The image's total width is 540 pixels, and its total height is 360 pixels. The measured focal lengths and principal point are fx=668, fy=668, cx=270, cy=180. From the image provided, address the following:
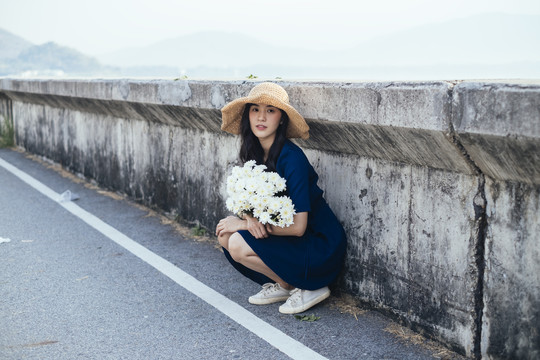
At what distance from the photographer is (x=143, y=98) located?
285 inches

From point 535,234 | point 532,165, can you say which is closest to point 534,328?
point 535,234

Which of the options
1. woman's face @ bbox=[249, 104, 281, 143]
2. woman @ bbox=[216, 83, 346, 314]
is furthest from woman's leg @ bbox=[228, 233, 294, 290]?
woman's face @ bbox=[249, 104, 281, 143]

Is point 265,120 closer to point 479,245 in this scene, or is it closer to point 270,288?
point 270,288

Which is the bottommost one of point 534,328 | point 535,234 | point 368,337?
point 368,337

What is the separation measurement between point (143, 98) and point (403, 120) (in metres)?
4.03

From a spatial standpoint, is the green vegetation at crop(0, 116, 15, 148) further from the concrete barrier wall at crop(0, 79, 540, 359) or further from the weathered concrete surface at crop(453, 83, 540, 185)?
→ the weathered concrete surface at crop(453, 83, 540, 185)

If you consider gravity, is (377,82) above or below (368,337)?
above

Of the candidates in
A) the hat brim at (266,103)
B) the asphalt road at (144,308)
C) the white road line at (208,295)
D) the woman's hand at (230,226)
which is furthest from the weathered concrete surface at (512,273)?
the woman's hand at (230,226)

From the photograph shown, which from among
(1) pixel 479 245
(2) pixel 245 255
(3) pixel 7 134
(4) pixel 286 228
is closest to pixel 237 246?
(2) pixel 245 255

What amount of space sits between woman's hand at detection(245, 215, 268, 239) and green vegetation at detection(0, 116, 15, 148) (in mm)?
10717

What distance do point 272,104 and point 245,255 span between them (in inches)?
40.7

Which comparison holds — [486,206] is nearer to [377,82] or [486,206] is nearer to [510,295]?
[510,295]

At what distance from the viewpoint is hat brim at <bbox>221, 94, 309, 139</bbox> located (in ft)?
14.5

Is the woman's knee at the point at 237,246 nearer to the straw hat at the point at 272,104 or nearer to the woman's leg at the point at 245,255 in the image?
the woman's leg at the point at 245,255
